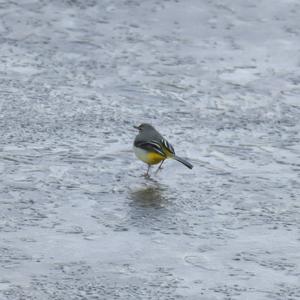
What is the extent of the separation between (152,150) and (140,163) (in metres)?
0.40

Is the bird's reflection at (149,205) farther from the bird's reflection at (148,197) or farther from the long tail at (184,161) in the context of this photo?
the long tail at (184,161)

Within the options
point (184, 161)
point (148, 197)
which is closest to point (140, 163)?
point (184, 161)

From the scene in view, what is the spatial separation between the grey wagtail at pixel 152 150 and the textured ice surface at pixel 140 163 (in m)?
0.16

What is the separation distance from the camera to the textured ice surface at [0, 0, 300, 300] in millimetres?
7016

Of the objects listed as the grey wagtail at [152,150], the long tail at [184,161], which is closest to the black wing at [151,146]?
the grey wagtail at [152,150]

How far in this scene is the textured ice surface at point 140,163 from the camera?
7.02m

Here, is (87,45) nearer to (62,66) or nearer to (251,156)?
(62,66)

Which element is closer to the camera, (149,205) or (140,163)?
(149,205)

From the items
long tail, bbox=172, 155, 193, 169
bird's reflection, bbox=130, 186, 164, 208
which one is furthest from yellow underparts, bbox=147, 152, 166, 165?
bird's reflection, bbox=130, 186, 164, 208

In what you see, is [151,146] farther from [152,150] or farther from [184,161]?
[184,161]

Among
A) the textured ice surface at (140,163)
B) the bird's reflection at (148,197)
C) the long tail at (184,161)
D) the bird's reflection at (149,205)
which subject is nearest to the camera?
the textured ice surface at (140,163)

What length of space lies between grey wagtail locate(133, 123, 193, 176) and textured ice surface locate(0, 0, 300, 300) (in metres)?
0.16

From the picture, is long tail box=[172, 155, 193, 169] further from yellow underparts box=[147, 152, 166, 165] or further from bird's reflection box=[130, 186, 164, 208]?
bird's reflection box=[130, 186, 164, 208]

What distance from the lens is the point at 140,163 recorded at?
923 centimetres
